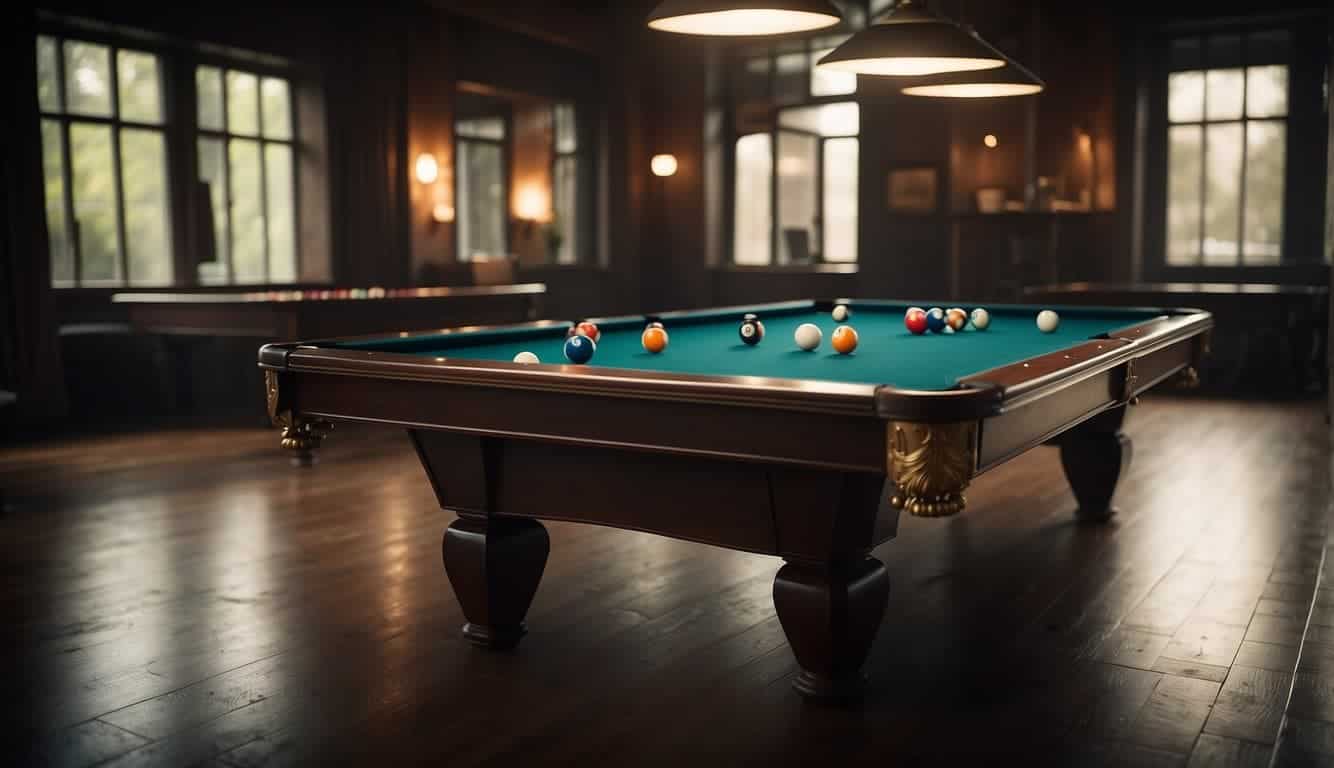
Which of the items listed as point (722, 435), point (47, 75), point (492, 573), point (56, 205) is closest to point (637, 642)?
point (492, 573)

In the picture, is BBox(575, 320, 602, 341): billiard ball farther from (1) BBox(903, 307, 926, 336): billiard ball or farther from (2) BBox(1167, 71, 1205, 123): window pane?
(2) BBox(1167, 71, 1205, 123): window pane

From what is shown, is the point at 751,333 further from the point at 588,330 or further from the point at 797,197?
the point at 797,197

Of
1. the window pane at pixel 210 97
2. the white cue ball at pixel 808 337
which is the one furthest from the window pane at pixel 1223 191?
the white cue ball at pixel 808 337

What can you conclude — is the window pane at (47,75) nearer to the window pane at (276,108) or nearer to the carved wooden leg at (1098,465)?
the window pane at (276,108)

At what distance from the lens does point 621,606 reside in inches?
132

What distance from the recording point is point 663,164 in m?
12.6

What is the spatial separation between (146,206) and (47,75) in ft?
3.71

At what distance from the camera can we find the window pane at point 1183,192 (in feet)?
37.1

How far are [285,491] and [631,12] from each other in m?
8.34

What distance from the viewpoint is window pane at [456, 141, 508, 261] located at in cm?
1183

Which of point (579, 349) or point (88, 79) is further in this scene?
point (88, 79)

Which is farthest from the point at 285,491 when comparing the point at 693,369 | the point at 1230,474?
the point at 1230,474

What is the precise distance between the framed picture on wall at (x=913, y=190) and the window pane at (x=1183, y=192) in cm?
240

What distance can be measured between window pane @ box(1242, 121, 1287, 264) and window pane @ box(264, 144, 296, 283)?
892cm
